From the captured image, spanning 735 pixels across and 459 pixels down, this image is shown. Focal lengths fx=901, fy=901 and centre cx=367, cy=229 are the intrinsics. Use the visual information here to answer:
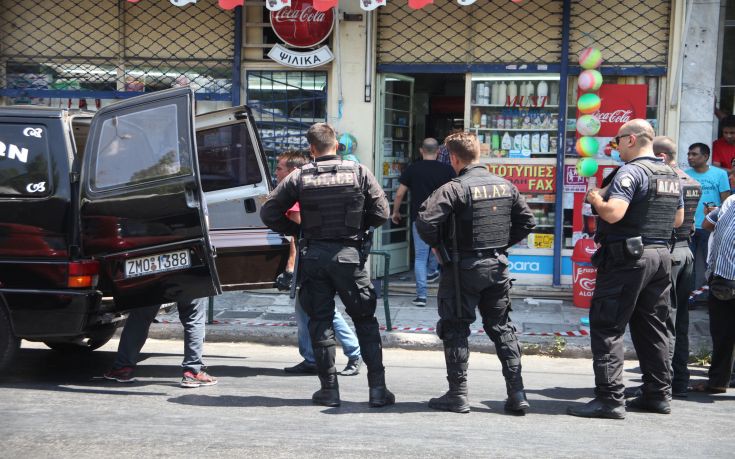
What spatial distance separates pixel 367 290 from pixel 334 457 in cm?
139

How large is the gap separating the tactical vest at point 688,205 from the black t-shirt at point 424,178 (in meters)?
4.07

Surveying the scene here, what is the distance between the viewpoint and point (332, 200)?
583cm

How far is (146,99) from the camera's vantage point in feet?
20.1

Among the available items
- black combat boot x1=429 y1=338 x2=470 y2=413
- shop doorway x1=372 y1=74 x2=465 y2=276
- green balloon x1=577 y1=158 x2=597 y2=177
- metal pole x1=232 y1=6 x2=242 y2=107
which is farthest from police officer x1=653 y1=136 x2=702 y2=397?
metal pole x1=232 y1=6 x2=242 y2=107

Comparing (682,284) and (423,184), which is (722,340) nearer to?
(682,284)

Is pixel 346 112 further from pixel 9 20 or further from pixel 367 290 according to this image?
pixel 367 290

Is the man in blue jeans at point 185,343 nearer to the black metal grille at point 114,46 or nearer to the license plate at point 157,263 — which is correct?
the license plate at point 157,263

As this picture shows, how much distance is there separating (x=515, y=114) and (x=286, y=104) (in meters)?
2.77

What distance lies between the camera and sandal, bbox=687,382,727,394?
662cm

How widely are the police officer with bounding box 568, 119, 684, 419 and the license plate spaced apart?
270 centimetres

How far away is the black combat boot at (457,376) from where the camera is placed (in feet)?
18.9

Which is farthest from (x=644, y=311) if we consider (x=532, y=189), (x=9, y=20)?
(x=9, y=20)

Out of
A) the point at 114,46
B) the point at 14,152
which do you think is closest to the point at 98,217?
the point at 14,152

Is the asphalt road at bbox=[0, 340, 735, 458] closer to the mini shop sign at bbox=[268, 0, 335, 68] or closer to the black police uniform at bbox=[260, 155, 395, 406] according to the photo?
the black police uniform at bbox=[260, 155, 395, 406]
